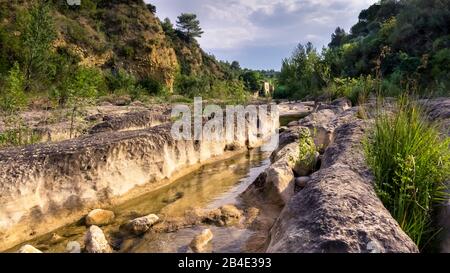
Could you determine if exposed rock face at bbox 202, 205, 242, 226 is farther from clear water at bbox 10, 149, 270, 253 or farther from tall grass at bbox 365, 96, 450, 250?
tall grass at bbox 365, 96, 450, 250

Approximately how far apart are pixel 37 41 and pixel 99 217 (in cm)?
1965

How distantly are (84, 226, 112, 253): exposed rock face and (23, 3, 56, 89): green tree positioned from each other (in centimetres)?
1924

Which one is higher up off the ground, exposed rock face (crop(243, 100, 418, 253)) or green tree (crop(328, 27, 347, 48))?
green tree (crop(328, 27, 347, 48))

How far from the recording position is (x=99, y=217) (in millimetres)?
5031

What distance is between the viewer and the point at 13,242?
430 cm

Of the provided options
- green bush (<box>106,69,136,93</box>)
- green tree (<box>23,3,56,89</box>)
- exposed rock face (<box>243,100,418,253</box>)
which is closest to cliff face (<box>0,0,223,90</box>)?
green bush (<box>106,69,136,93</box>)

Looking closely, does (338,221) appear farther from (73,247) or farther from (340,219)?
(73,247)

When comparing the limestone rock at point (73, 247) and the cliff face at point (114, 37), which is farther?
the cliff face at point (114, 37)

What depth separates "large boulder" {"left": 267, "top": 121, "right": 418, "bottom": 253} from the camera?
7.36 feet

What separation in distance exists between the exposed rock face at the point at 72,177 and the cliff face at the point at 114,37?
27.9 metres

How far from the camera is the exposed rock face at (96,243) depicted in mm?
3969

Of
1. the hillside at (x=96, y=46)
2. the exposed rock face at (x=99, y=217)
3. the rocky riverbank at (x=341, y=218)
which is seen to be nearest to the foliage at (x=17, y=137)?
the exposed rock face at (x=99, y=217)

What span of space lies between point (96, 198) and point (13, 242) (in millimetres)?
1323

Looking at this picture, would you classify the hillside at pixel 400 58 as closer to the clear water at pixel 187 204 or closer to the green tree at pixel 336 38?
the clear water at pixel 187 204
